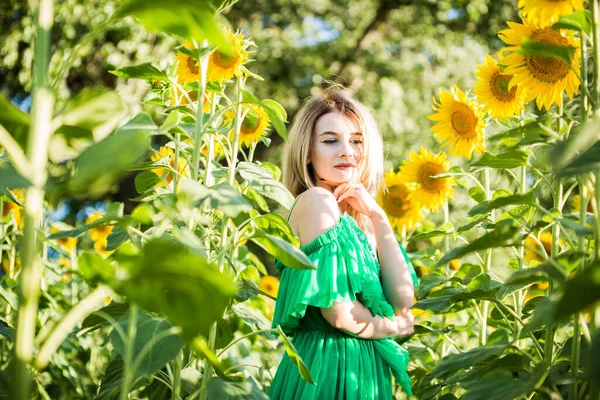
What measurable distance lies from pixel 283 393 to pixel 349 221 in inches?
17.2

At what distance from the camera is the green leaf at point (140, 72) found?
3.81 feet

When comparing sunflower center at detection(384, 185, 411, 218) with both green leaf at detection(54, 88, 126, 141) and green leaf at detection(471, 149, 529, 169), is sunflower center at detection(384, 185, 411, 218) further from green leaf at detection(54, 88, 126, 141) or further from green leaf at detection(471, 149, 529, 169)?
green leaf at detection(54, 88, 126, 141)

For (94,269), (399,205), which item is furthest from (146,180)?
(399,205)

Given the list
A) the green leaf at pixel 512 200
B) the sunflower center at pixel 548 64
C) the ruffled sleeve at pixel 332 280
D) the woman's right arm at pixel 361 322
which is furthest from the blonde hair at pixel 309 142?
the green leaf at pixel 512 200

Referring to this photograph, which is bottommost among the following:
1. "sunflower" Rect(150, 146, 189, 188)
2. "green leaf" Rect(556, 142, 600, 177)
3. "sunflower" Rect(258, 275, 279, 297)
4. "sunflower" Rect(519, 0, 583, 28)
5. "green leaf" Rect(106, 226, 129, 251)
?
"sunflower" Rect(258, 275, 279, 297)

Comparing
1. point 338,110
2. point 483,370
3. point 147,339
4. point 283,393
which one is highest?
point 338,110

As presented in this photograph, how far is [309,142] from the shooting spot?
6.07 ft

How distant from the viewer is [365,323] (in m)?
1.54

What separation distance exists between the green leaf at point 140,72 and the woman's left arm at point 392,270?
73 centimetres

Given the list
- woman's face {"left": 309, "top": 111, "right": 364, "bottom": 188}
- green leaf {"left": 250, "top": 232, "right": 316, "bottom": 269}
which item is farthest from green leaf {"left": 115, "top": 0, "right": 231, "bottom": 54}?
woman's face {"left": 309, "top": 111, "right": 364, "bottom": 188}

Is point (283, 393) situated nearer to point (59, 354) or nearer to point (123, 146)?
point (59, 354)

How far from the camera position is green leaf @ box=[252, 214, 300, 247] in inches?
48.1

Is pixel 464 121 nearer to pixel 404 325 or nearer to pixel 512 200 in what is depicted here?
pixel 404 325

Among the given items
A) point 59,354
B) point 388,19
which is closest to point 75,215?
point 388,19
